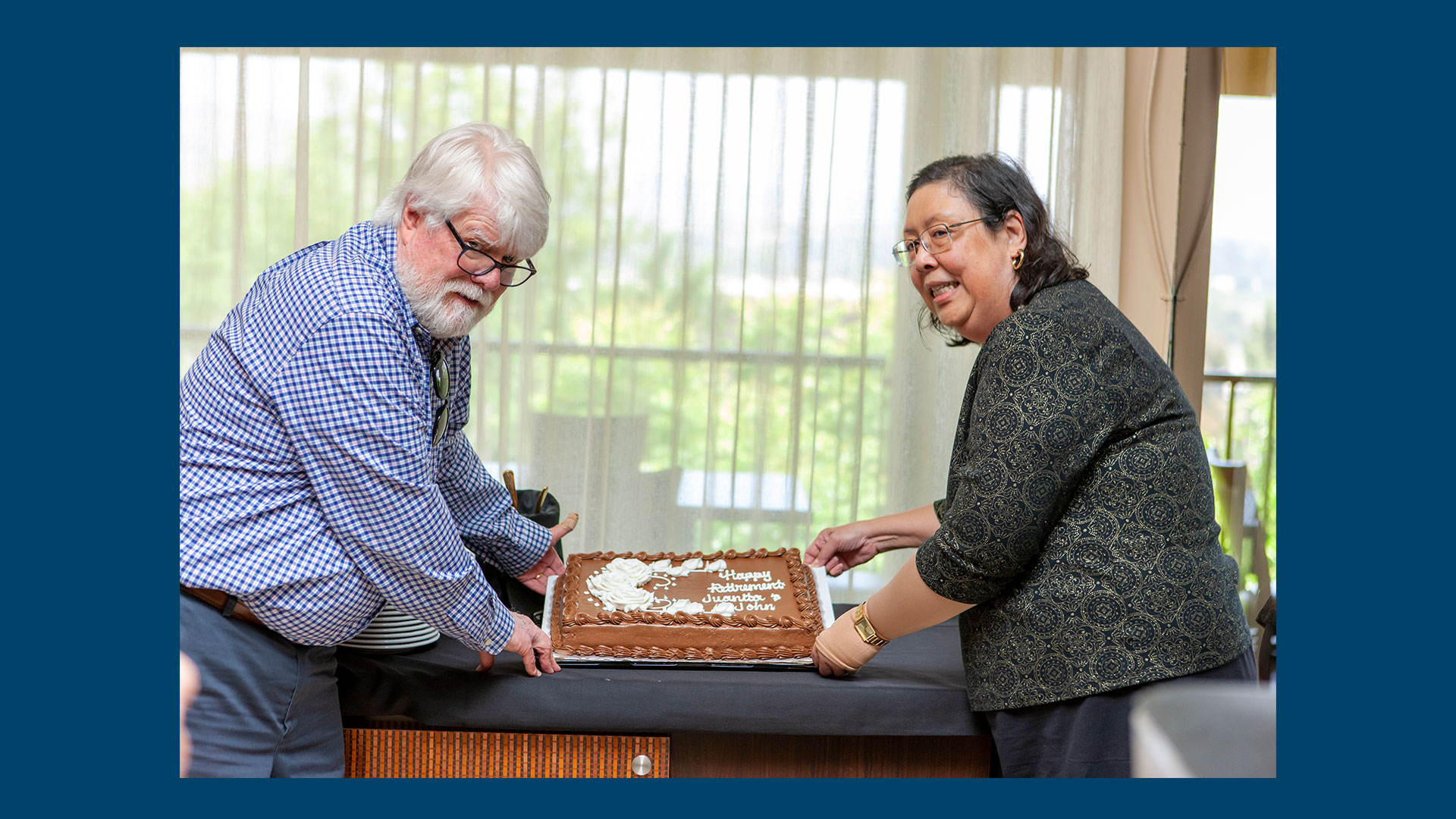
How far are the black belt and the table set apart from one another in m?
0.27

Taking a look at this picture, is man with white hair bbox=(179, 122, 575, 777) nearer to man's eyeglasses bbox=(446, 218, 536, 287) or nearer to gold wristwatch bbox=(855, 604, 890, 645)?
man's eyeglasses bbox=(446, 218, 536, 287)

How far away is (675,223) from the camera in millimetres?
3594

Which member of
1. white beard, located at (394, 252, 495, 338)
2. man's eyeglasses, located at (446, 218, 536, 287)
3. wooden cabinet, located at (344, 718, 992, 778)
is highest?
man's eyeglasses, located at (446, 218, 536, 287)

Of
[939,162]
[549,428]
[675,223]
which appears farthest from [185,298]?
[939,162]

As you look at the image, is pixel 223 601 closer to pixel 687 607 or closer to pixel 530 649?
pixel 530 649

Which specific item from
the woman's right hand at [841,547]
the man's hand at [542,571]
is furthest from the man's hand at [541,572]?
the woman's right hand at [841,547]

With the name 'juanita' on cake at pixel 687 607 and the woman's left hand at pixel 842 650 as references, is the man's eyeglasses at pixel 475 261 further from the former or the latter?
the woman's left hand at pixel 842 650

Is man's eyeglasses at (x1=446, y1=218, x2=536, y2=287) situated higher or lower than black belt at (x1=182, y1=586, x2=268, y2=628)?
higher

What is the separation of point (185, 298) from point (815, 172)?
2.35m

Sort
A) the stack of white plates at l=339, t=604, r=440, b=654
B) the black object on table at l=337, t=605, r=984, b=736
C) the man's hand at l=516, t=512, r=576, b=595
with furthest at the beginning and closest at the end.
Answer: the man's hand at l=516, t=512, r=576, b=595
the stack of white plates at l=339, t=604, r=440, b=654
the black object on table at l=337, t=605, r=984, b=736

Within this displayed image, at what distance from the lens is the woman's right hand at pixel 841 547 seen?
2.12m

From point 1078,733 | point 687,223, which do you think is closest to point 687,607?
point 1078,733

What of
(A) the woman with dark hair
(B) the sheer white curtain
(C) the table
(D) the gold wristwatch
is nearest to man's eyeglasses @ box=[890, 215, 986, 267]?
(A) the woman with dark hair

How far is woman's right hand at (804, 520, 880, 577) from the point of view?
2117 millimetres
